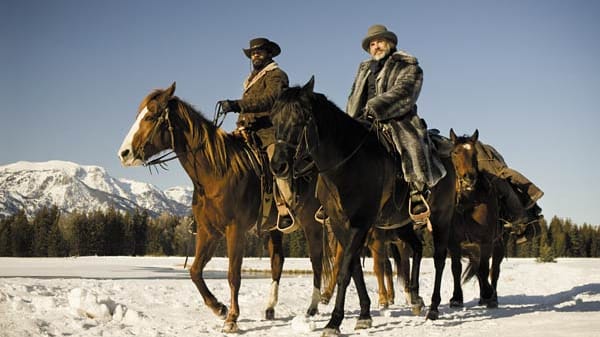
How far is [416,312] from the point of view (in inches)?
349

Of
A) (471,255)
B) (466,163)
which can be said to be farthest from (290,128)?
(471,255)

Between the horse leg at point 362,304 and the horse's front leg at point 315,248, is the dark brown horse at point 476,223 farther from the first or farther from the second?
the horse leg at point 362,304

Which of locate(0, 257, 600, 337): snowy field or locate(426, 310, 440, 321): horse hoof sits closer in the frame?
locate(0, 257, 600, 337): snowy field

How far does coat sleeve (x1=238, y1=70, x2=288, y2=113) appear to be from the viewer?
862 centimetres

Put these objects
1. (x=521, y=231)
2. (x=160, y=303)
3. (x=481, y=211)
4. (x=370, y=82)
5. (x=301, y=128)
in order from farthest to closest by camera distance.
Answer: (x=521, y=231) < (x=481, y=211) < (x=160, y=303) < (x=370, y=82) < (x=301, y=128)

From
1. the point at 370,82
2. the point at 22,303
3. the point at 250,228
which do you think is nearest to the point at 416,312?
the point at 250,228

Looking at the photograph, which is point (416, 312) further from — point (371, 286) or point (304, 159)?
point (371, 286)

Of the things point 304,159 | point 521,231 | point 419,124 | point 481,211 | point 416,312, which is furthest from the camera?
point 521,231

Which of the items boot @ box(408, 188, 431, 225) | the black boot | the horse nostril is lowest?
the black boot

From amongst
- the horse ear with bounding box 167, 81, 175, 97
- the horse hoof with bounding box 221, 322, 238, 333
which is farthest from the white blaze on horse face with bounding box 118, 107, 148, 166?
the horse hoof with bounding box 221, 322, 238, 333

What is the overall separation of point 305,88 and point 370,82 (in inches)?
93.2

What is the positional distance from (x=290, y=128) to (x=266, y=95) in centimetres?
299

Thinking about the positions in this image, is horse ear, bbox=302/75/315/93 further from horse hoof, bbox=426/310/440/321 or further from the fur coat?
horse hoof, bbox=426/310/440/321

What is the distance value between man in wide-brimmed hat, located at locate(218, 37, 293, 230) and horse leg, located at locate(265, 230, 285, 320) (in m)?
1.09
